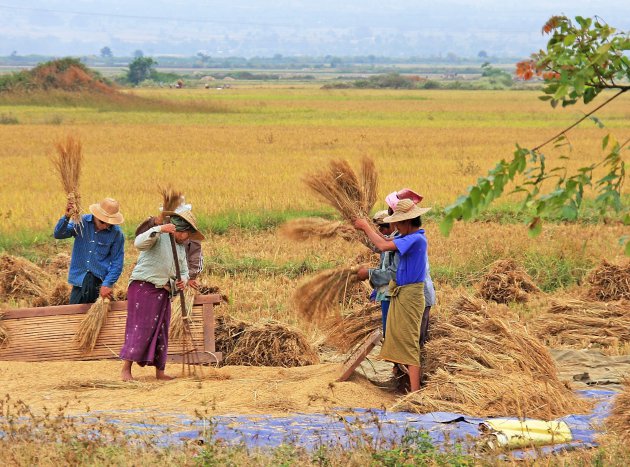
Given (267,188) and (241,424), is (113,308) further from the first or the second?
(267,188)

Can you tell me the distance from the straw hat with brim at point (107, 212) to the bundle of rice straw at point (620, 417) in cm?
355

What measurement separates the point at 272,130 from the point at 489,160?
9777 millimetres

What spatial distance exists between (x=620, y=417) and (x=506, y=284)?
433cm

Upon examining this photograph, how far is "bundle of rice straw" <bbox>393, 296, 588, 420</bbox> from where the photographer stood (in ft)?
19.5

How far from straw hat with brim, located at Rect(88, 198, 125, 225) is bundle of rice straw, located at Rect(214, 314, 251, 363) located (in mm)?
1148

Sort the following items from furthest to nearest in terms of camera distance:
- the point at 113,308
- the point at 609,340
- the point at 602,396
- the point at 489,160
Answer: the point at 489,160 < the point at 609,340 < the point at 113,308 < the point at 602,396

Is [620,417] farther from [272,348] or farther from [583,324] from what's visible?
[583,324]

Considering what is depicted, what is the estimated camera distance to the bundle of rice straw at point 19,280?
9281 millimetres

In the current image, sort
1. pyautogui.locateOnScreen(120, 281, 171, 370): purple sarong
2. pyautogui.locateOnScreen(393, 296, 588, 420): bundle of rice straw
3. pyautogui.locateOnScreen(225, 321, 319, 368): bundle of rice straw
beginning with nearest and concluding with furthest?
1. pyautogui.locateOnScreen(393, 296, 588, 420): bundle of rice straw
2. pyautogui.locateOnScreen(120, 281, 171, 370): purple sarong
3. pyautogui.locateOnScreen(225, 321, 319, 368): bundle of rice straw

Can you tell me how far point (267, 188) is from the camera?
1697 cm

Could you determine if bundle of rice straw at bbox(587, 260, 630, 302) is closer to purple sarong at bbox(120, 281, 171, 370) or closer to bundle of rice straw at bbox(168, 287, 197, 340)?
bundle of rice straw at bbox(168, 287, 197, 340)

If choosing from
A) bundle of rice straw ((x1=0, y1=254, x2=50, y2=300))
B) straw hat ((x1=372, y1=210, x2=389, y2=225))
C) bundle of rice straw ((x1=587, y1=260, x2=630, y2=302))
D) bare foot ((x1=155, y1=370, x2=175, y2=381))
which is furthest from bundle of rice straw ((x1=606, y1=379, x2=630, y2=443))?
bundle of rice straw ((x1=0, y1=254, x2=50, y2=300))

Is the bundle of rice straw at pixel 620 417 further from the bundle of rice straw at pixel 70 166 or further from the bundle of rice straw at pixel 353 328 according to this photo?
Result: the bundle of rice straw at pixel 70 166

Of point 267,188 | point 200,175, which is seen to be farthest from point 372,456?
point 200,175
